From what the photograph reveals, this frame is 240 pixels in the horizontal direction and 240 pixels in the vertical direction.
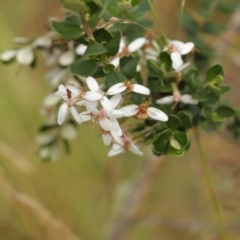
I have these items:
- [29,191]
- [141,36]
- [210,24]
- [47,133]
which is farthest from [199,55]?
[29,191]

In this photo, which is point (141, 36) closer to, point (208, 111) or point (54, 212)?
point (208, 111)

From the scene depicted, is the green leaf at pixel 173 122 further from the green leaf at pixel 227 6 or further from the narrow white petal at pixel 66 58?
the green leaf at pixel 227 6

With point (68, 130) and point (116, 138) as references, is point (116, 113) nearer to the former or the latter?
point (116, 138)

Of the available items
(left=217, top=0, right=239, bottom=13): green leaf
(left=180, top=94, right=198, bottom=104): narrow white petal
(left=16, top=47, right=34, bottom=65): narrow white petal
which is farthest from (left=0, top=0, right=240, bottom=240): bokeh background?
(left=180, top=94, right=198, bottom=104): narrow white petal

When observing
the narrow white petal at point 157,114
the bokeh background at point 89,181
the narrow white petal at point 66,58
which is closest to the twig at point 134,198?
the bokeh background at point 89,181

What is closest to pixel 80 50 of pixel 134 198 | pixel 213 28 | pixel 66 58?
pixel 66 58

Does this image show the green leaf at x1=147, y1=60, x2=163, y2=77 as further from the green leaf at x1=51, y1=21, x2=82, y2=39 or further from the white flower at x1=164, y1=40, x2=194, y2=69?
the green leaf at x1=51, y1=21, x2=82, y2=39
